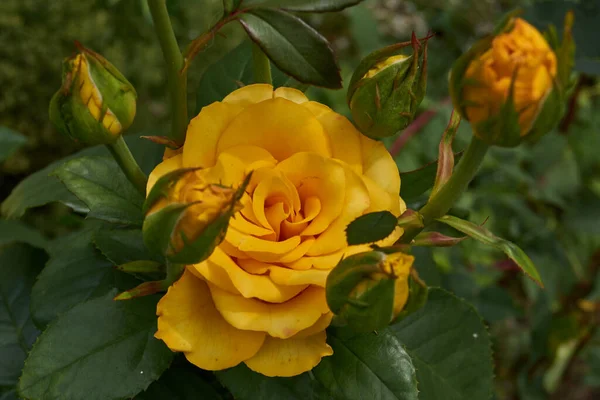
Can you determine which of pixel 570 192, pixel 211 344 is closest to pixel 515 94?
pixel 211 344

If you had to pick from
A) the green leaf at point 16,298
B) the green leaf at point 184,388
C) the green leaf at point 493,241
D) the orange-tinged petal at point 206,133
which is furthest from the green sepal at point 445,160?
the green leaf at point 16,298

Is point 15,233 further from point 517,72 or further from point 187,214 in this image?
point 517,72

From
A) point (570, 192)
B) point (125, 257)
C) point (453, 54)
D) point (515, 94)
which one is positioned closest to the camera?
point (515, 94)

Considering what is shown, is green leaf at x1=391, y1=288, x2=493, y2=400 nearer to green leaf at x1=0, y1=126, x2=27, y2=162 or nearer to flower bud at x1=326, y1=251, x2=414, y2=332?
flower bud at x1=326, y1=251, x2=414, y2=332

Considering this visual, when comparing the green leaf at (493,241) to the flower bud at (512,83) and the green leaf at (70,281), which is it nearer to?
the flower bud at (512,83)

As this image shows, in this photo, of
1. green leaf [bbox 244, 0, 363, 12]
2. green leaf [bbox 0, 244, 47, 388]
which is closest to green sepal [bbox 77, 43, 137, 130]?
green leaf [bbox 244, 0, 363, 12]

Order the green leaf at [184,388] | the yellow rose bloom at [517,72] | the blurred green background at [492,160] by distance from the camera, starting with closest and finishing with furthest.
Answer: the yellow rose bloom at [517,72], the green leaf at [184,388], the blurred green background at [492,160]

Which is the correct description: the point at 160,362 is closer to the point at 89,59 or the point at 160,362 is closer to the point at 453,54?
the point at 89,59
